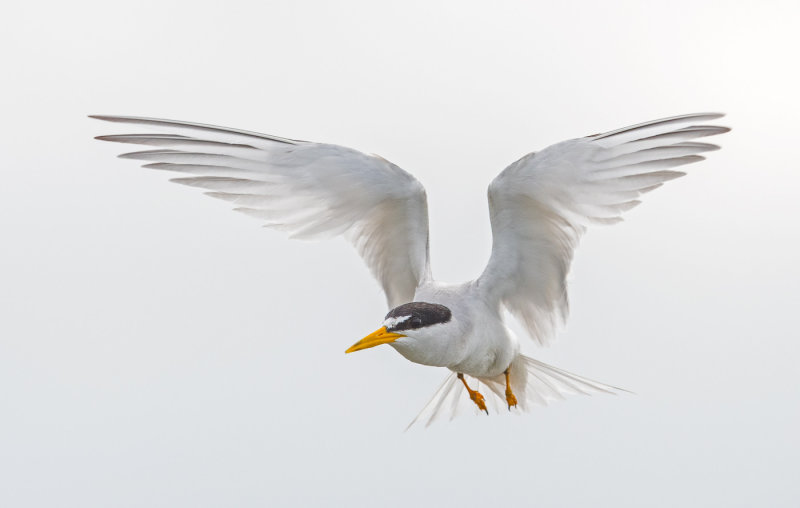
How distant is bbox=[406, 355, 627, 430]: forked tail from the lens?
851 centimetres

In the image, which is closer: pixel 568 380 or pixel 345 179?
pixel 345 179

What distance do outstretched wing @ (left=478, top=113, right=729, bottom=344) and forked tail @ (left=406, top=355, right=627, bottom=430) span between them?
624mm

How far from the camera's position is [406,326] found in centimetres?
660

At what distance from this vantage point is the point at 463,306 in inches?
291

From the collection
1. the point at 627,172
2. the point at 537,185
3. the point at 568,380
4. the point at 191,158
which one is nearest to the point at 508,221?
the point at 537,185

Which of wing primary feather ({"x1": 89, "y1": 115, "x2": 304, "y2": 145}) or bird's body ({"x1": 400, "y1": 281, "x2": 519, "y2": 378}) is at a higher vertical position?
wing primary feather ({"x1": 89, "y1": 115, "x2": 304, "y2": 145})

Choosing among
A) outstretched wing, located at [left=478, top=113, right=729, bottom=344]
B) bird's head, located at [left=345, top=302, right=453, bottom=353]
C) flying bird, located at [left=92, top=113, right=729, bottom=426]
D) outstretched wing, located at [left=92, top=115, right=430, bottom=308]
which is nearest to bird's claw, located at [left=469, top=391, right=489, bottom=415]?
flying bird, located at [left=92, top=113, right=729, bottom=426]

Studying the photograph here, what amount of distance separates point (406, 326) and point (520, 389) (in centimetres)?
236

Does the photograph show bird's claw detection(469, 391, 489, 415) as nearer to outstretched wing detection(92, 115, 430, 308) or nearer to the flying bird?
the flying bird

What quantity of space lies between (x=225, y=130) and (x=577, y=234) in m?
2.50

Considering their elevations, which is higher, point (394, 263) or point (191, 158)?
point (191, 158)

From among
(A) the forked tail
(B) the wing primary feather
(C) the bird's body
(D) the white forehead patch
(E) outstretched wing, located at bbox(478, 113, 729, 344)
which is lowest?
(A) the forked tail

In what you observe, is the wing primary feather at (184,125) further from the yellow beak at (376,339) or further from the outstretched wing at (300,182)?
the yellow beak at (376,339)

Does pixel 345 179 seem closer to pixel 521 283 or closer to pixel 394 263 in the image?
pixel 394 263
